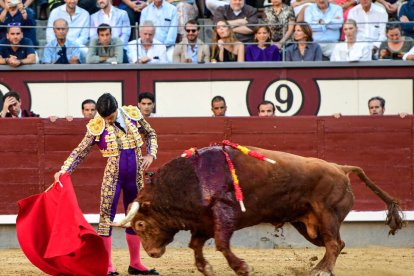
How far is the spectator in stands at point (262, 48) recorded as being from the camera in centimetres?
1148

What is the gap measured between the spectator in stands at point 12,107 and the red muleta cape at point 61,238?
2.46 metres

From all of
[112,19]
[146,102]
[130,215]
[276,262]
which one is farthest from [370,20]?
[130,215]

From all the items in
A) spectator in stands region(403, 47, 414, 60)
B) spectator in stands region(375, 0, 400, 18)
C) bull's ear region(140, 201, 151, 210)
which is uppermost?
spectator in stands region(375, 0, 400, 18)

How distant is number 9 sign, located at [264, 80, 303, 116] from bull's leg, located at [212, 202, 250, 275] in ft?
13.3

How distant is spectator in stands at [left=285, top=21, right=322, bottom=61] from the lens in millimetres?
11500

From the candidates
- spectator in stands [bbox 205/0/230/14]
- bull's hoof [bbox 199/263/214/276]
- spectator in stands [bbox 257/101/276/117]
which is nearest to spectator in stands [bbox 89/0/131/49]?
spectator in stands [bbox 205/0/230/14]

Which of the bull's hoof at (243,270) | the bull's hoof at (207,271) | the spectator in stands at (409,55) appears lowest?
the bull's hoof at (207,271)

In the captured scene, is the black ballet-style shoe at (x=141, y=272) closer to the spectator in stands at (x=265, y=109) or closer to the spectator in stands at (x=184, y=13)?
the spectator in stands at (x=265, y=109)

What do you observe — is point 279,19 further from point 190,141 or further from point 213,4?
point 190,141

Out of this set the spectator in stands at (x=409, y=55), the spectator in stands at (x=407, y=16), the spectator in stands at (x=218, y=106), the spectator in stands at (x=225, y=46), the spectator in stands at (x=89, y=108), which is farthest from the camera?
the spectator in stands at (x=407, y=16)

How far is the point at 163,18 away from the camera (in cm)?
1186

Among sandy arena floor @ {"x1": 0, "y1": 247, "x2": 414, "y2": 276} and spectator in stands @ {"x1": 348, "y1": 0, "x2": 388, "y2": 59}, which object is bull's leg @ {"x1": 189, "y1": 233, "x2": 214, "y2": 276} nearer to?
sandy arena floor @ {"x1": 0, "y1": 247, "x2": 414, "y2": 276}

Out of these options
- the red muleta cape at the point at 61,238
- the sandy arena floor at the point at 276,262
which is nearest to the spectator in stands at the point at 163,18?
the sandy arena floor at the point at 276,262

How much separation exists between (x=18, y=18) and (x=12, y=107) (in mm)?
1355
